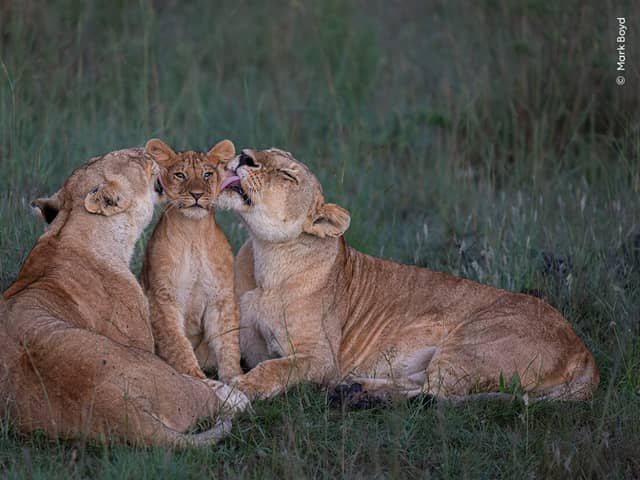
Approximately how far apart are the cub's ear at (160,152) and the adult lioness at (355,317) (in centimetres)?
31

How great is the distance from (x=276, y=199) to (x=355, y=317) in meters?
0.82

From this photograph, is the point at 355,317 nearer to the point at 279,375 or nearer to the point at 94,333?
the point at 279,375

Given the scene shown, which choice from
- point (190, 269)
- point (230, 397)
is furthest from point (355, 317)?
point (230, 397)

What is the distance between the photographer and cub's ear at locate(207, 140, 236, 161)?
17.4ft

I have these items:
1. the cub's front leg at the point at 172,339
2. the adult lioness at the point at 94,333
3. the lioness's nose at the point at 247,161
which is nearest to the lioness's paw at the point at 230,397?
the adult lioness at the point at 94,333

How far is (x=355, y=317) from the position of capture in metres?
5.55

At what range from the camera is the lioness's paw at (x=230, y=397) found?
456 cm

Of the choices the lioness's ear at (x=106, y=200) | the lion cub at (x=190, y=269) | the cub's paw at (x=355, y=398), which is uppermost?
the lioness's ear at (x=106, y=200)

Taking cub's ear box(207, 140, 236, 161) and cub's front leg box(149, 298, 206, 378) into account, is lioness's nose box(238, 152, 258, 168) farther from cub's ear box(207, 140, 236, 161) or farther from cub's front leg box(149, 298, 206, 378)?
cub's front leg box(149, 298, 206, 378)

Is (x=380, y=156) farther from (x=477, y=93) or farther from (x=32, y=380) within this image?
(x=32, y=380)

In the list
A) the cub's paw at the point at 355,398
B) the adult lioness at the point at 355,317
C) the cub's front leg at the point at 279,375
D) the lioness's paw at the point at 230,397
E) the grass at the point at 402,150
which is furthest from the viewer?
the adult lioness at the point at 355,317

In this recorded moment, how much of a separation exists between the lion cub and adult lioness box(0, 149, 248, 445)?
0.13 meters

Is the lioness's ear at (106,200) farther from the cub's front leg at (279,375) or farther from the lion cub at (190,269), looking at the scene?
the cub's front leg at (279,375)

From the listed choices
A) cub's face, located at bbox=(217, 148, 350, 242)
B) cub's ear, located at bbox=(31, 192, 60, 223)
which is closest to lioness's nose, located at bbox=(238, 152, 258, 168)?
cub's face, located at bbox=(217, 148, 350, 242)
